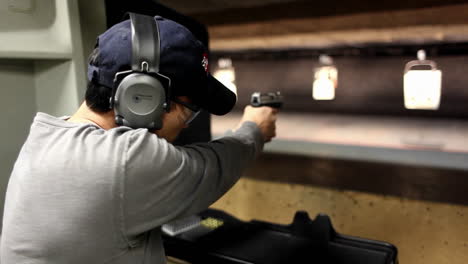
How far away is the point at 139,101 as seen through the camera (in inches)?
26.4

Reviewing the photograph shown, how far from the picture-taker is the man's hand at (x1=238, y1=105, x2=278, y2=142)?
40.8 inches

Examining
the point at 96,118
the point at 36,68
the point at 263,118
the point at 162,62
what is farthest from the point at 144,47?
the point at 36,68

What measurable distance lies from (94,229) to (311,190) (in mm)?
1154

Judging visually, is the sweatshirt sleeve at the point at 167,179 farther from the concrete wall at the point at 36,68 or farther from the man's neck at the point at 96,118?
the concrete wall at the point at 36,68

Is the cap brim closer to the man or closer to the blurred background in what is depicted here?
the man

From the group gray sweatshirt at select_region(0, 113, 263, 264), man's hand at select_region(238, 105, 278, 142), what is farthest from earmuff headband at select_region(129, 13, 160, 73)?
man's hand at select_region(238, 105, 278, 142)

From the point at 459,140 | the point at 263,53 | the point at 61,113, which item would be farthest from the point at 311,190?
the point at 263,53

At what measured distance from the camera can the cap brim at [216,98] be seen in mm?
761

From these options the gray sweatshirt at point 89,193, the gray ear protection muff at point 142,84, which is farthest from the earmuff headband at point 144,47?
the gray sweatshirt at point 89,193

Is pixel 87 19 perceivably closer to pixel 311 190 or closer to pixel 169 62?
pixel 169 62

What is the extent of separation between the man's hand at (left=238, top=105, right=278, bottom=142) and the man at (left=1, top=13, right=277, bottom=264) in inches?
11.2

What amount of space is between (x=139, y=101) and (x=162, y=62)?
8 cm

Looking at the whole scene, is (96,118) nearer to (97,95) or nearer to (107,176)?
(97,95)

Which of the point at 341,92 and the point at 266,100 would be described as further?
the point at 341,92
